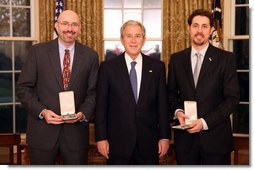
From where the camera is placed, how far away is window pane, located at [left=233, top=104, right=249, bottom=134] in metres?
5.83

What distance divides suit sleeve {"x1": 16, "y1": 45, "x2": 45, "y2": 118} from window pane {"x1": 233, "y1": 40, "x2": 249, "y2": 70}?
13.6ft

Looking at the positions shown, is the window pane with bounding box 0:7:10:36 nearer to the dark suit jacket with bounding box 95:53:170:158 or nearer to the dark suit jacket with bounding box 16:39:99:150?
the dark suit jacket with bounding box 16:39:99:150

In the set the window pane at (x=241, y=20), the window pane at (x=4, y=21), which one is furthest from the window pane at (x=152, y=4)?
the window pane at (x=4, y=21)

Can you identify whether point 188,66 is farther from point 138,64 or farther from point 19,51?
point 19,51

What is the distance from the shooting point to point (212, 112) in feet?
7.48

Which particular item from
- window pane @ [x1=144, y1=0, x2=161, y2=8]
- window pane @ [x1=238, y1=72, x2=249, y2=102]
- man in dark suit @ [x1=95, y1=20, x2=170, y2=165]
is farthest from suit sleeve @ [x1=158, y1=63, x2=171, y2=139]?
window pane @ [x1=144, y1=0, x2=161, y2=8]

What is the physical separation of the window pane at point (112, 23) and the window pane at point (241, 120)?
243 centimetres

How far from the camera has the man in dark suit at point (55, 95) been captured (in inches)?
94.6

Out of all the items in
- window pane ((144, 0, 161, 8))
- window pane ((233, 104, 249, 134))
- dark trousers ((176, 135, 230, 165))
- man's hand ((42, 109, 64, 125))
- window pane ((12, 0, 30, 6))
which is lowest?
window pane ((233, 104, 249, 134))

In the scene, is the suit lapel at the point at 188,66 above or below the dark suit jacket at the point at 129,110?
above

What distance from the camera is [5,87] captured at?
5746 millimetres

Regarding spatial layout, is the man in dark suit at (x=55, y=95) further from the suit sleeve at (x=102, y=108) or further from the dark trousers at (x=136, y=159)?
the dark trousers at (x=136, y=159)

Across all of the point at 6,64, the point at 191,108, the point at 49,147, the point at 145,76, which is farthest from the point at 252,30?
the point at 6,64

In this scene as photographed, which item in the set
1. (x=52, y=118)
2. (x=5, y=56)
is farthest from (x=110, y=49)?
(x=52, y=118)
